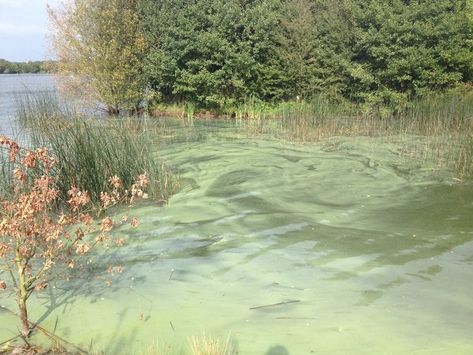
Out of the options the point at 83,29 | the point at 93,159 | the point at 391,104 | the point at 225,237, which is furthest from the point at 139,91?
the point at 225,237

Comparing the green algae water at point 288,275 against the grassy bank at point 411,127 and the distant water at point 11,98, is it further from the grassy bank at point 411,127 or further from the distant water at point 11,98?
the distant water at point 11,98

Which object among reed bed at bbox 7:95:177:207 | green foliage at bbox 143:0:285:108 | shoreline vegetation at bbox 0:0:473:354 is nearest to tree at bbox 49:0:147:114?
shoreline vegetation at bbox 0:0:473:354

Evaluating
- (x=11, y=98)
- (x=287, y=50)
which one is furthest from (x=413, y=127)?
(x=11, y=98)

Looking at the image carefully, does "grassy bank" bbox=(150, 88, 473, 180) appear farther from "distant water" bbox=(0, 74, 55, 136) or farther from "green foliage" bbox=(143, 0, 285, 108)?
"distant water" bbox=(0, 74, 55, 136)

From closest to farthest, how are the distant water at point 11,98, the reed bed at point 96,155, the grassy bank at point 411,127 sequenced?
the reed bed at point 96,155
the grassy bank at point 411,127
the distant water at point 11,98

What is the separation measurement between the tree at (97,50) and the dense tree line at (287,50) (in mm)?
81

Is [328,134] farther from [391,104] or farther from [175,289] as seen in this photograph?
[175,289]

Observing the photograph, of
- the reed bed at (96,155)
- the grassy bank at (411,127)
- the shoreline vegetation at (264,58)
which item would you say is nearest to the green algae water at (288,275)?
the reed bed at (96,155)

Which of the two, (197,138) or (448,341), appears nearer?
(448,341)

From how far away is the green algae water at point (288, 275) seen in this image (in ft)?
10.3

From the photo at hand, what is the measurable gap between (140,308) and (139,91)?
1451 centimetres

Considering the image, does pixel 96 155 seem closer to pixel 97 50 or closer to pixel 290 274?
pixel 290 274

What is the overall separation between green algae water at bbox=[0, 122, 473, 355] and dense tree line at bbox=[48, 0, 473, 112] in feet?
26.5

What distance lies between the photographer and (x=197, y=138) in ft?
38.5
